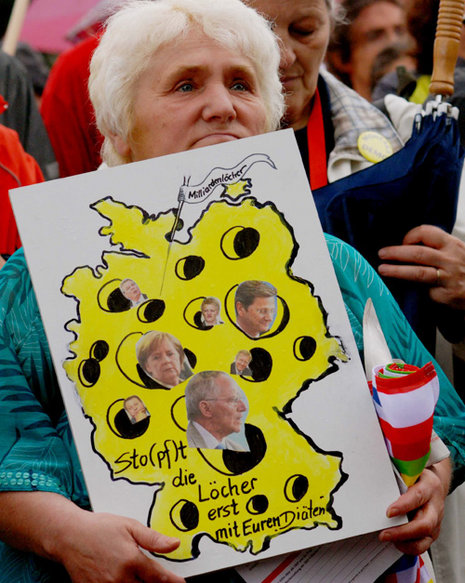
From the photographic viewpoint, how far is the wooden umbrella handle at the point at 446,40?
2.28 metres

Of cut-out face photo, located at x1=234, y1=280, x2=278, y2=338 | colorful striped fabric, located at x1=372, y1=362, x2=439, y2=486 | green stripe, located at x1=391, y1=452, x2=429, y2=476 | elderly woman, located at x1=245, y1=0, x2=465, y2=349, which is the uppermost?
elderly woman, located at x1=245, y1=0, x2=465, y2=349

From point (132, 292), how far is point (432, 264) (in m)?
0.89

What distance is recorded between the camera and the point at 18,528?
1565mm

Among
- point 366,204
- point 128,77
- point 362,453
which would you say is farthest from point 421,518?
point 128,77

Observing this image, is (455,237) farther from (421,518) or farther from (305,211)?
(421,518)

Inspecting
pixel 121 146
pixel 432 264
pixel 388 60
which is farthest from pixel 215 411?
pixel 388 60

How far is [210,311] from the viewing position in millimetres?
1620

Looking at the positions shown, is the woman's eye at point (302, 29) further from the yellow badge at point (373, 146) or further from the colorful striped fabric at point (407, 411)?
the colorful striped fabric at point (407, 411)

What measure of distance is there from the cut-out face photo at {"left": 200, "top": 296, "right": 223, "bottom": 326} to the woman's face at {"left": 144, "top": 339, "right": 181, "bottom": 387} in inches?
2.9

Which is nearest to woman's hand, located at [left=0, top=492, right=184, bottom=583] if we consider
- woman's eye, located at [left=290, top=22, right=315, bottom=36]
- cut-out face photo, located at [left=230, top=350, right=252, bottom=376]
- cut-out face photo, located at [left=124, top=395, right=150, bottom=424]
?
cut-out face photo, located at [left=124, top=395, right=150, bottom=424]

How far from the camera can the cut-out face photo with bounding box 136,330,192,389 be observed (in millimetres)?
1578

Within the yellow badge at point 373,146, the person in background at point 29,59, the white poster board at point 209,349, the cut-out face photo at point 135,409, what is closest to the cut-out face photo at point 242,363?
the white poster board at point 209,349

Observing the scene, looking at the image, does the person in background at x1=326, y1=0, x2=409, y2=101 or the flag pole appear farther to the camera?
the person in background at x1=326, y1=0, x2=409, y2=101

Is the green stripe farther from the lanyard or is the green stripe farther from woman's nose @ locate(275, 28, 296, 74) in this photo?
woman's nose @ locate(275, 28, 296, 74)
